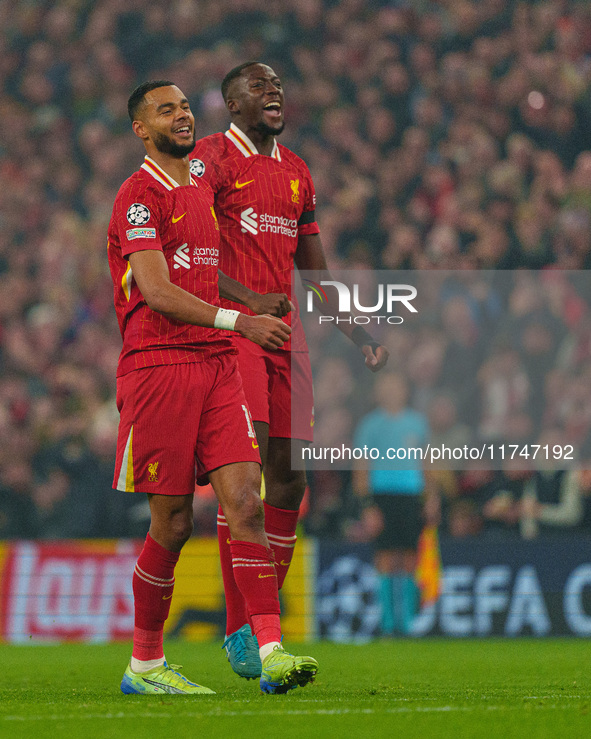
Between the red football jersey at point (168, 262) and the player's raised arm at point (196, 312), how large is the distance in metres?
0.18

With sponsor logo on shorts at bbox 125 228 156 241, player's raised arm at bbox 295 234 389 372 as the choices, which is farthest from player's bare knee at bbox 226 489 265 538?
player's raised arm at bbox 295 234 389 372

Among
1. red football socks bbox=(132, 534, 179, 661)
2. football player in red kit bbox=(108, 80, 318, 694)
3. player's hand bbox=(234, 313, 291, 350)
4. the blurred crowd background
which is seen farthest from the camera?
the blurred crowd background

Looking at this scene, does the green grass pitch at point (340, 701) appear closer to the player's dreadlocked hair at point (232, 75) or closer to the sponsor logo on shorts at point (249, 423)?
the sponsor logo on shorts at point (249, 423)

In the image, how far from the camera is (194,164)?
201 inches

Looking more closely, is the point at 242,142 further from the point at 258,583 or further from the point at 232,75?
the point at 258,583

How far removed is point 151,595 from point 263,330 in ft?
3.96

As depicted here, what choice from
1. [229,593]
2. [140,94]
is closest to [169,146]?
[140,94]

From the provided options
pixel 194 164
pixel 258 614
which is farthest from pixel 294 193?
pixel 258 614

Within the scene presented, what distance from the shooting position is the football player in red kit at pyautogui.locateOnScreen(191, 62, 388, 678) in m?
5.13

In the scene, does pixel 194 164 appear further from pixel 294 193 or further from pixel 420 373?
pixel 420 373

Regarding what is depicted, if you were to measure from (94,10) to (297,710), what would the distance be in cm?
1178

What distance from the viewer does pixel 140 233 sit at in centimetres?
440

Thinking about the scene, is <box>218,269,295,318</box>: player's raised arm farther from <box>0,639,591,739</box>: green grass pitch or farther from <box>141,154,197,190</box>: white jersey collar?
<box>0,639,591,739</box>: green grass pitch

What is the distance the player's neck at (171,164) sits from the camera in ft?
15.3
